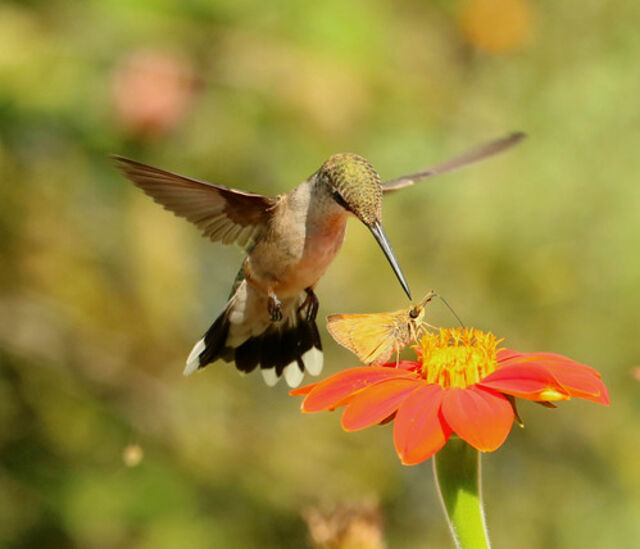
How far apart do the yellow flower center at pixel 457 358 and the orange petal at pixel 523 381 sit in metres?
0.03

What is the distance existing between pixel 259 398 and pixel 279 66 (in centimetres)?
100

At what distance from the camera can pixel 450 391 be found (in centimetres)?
127

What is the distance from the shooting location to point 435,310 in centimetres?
310

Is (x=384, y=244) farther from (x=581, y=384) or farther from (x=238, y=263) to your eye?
(x=238, y=263)

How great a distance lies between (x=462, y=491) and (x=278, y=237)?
71 cm

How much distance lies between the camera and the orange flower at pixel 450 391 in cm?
115

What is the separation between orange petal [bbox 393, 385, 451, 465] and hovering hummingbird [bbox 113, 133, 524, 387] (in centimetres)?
38

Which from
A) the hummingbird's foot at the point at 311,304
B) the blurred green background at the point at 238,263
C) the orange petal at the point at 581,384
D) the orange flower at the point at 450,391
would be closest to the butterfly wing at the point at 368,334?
the orange flower at the point at 450,391

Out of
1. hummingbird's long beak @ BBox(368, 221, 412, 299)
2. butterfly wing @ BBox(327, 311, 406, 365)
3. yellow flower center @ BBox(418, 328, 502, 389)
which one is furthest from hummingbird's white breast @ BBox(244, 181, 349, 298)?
yellow flower center @ BBox(418, 328, 502, 389)

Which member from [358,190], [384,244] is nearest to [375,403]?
[384,244]

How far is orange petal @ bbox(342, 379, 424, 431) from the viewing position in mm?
1200

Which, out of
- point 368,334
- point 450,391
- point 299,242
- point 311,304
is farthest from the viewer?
point 311,304

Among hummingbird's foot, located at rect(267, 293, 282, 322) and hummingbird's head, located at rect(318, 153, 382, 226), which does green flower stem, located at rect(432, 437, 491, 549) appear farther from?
hummingbird's foot, located at rect(267, 293, 282, 322)

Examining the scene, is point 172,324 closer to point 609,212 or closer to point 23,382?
point 23,382
